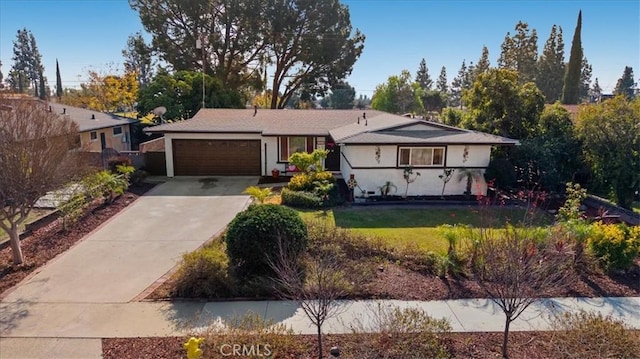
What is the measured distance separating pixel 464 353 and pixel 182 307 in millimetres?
5032

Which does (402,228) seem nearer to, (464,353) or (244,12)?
(464,353)

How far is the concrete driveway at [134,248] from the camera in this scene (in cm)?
804

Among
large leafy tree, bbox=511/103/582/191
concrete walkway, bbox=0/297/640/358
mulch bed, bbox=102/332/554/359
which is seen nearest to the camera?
mulch bed, bbox=102/332/554/359

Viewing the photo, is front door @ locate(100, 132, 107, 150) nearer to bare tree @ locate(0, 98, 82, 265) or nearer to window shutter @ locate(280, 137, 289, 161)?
window shutter @ locate(280, 137, 289, 161)

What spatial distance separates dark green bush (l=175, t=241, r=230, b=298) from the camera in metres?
7.73

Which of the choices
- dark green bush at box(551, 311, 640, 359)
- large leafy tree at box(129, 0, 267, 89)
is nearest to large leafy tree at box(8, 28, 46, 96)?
large leafy tree at box(129, 0, 267, 89)

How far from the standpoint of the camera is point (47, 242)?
10633mm

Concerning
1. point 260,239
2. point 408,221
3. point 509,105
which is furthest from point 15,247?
point 509,105

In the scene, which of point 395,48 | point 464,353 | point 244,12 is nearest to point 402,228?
point 464,353

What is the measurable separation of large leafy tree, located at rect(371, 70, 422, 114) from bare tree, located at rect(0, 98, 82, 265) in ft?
→ 165

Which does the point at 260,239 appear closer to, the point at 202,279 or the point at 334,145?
the point at 202,279

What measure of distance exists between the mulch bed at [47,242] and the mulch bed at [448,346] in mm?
3778

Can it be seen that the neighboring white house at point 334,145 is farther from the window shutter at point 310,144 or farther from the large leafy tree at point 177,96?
the large leafy tree at point 177,96

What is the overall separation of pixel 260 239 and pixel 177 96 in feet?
78.3
